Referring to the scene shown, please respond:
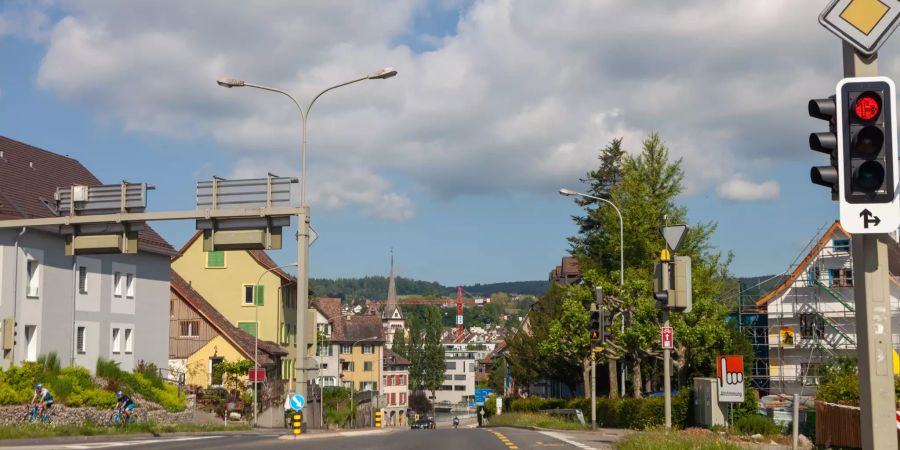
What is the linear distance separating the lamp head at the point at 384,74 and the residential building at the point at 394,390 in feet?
319

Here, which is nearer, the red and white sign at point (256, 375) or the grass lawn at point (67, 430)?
the grass lawn at point (67, 430)

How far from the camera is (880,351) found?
269 inches

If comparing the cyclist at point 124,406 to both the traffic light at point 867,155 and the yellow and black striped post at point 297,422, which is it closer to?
the yellow and black striped post at point 297,422

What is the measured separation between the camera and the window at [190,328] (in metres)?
70.0

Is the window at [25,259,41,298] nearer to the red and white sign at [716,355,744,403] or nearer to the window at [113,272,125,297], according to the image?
the window at [113,272,125,297]

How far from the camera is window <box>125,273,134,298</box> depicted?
49453 millimetres

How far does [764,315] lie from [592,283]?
2089cm

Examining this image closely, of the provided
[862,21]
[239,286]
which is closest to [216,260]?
[239,286]

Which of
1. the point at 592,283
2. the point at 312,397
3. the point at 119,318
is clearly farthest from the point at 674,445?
the point at 312,397

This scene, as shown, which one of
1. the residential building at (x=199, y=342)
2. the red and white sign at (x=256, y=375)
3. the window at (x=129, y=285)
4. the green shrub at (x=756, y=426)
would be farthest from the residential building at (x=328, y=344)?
the green shrub at (x=756, y=426)

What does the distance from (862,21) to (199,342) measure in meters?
67.0

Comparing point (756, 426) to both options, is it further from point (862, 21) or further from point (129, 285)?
point (129, 285)

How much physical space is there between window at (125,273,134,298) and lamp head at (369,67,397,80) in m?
26.3

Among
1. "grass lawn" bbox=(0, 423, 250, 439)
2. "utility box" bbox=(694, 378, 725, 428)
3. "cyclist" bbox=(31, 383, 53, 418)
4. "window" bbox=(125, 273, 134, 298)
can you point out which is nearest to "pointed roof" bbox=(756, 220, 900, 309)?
"utility box" bbox=(694, 378, 725, 428)
